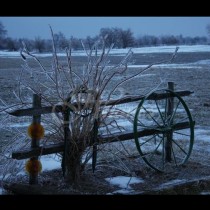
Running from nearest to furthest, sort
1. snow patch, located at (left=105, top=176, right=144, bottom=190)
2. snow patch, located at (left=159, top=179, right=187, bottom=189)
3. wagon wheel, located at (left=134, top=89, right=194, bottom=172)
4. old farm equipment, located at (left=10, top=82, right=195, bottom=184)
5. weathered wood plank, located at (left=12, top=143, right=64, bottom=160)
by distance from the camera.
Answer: weathered wood plank, located at (left=12, top=143, right=64, bottom=160) < old farm equipment, located at (left=10, top=82, right=195, bottom=184) < snow patch, located at (left=159, top=179, right=187, bottom=189) < snow patch, located at (left=105, top=176, right=144, bottom=190) < wagon wheel, located at (left=134, top=89, right=194, bottom=172)

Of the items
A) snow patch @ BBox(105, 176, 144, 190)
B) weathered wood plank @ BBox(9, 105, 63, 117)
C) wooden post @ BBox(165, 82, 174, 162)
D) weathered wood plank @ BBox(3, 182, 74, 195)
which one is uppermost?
weathered wood plank @ BBox(9, 105, 63, 117)

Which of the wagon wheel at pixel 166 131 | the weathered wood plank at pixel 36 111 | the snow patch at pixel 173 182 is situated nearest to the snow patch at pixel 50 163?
the weathered wood plank at pixel 36 111

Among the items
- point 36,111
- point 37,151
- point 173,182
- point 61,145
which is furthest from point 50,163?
point 173,182

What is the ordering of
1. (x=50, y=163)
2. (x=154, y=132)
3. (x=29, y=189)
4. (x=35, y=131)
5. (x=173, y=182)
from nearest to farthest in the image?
(x=29, y=189), (x=35, y=131), (x=173, y=182), (x=154, y=132), (x=50, y=163)

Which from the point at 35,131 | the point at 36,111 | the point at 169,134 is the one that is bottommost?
the point at 169,134

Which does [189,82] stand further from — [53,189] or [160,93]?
[53,189]

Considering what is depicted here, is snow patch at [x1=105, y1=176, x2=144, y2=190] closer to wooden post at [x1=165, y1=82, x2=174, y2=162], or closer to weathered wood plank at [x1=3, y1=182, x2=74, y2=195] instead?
weathered wood plank at [x1=3, y1=182, x2=74, y2=195]

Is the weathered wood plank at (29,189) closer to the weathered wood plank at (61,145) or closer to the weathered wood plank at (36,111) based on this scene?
the weathered wood plank at (61,145)

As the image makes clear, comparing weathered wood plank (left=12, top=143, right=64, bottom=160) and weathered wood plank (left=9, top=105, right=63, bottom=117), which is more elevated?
weathered wood plank (left=9, top=105, right=63, bottom=117)

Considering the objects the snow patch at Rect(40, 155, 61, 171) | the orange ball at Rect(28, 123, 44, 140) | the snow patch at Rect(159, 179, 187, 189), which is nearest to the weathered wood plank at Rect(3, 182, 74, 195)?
the orange ball at Rect(28, 123, 44, 140)

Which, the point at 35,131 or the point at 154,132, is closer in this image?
the point at 35,131

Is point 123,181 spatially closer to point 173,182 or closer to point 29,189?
point 173,182

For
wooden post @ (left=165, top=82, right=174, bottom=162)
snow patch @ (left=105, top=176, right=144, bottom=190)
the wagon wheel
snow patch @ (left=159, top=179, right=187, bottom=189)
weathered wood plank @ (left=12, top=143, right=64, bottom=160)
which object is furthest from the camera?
wooden post @ (left=165, top=82, right=174, bottom=162)
